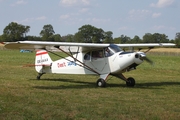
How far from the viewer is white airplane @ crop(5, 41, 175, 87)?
521 inches

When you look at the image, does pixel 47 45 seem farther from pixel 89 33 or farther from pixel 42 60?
pixel 89 33

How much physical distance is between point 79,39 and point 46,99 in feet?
295

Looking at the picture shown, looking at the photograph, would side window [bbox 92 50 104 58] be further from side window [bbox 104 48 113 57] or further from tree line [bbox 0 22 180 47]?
tree line [bbox 0 22 180 47]

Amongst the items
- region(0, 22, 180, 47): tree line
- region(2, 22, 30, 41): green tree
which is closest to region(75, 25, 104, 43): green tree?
region(0, 22, 180, 47): tree line

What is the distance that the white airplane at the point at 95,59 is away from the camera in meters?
13.2

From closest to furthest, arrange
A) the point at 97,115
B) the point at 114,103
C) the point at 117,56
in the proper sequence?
the point at 97,115
the point at 114,103
the point at 117,56

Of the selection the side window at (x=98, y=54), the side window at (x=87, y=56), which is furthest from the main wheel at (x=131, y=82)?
the side window at (x=87, y=56)

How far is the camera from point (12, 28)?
A: 384 feet

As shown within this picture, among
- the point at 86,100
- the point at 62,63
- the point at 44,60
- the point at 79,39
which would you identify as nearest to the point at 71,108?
the point at 86,100

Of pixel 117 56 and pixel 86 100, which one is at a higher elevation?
pixel 117 56

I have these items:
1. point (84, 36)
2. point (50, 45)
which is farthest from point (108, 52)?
point (84, 36)

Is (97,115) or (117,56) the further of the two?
(117,56)

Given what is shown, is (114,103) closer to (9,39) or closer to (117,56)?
(117,56)

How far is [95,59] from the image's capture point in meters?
14.8
